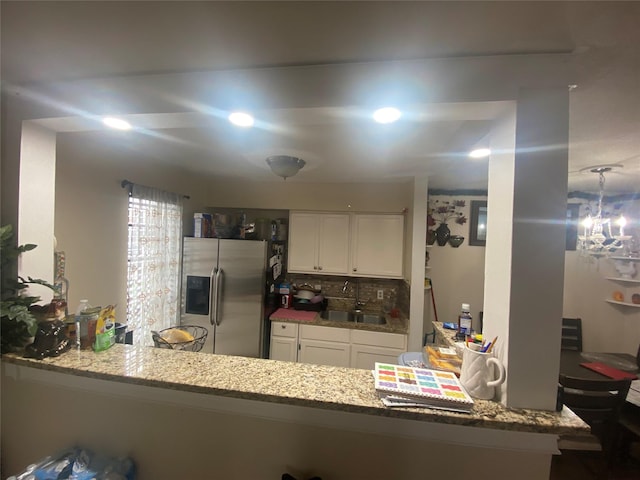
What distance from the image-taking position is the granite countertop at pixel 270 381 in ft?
2.63

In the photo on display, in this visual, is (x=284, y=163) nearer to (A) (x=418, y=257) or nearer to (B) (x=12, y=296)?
(A) (x=418, y=257)

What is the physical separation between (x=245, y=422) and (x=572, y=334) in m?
3.70

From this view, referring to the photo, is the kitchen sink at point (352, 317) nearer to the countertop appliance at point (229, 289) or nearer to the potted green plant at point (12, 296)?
the countertop appliance at point (229, 289)

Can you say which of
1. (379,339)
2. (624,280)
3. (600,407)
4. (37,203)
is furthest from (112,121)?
(624,280)

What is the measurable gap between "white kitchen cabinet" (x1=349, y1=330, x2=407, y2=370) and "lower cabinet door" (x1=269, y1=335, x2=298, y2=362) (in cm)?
61

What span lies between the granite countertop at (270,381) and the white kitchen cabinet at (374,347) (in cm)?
165

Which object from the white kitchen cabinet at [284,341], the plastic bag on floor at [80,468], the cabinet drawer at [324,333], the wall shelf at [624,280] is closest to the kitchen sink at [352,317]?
the cabinet drawer at [324,333]

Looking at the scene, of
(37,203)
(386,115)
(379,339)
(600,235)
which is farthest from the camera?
(379,339)

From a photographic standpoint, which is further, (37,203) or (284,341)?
(284,341)

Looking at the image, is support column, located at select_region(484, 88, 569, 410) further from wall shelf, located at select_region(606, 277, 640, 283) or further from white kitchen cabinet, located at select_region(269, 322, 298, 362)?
wall shelf, located at select_region(606, 277, 640, 283)

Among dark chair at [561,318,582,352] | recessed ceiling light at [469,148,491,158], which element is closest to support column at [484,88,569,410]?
recessed ceiling light at [469,148,491,158]

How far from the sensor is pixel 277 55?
2.99 feet

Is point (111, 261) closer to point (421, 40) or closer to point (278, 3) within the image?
point (278, 3)

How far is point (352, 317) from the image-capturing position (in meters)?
3.15
